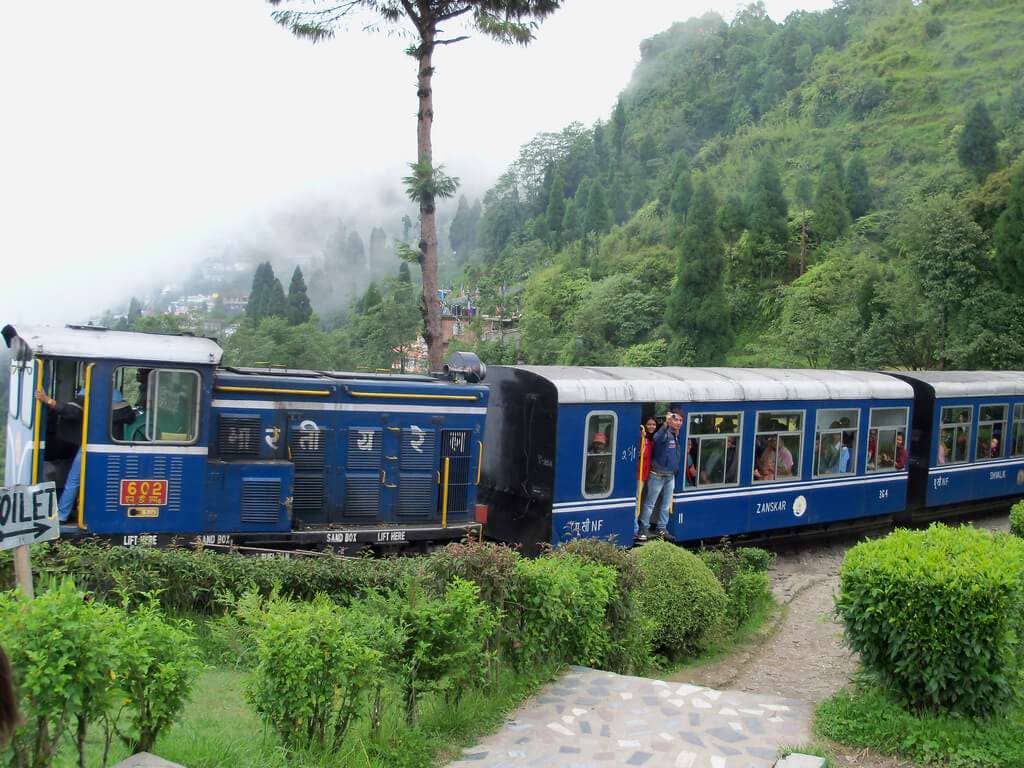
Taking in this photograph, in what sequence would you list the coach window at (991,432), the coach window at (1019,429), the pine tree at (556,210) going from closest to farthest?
the coach window at (991,432), the coach window at (1019,429), the pine tree at (556,210)

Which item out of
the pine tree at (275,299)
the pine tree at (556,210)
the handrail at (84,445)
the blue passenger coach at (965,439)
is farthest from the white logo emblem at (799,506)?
the pine tree at (556,210)

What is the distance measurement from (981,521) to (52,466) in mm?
18564

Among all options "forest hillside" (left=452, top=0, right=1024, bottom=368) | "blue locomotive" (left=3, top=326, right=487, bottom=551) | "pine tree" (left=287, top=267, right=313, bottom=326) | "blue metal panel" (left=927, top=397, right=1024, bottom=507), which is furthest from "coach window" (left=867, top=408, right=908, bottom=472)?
"pine tree" (left=287, top=267, right=313, bottom=326)

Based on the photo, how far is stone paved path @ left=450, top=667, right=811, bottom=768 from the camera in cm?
568

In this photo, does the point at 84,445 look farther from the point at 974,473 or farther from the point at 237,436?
the point at 974,473

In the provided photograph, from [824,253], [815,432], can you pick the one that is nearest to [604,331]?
[824,253]

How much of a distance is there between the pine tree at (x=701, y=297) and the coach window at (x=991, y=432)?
69.8 ft

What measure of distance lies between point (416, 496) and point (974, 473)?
12.8 metres

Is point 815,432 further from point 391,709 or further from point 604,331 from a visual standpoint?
point 604,331

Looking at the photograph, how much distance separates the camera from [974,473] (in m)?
18.4

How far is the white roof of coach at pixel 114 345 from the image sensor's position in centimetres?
893

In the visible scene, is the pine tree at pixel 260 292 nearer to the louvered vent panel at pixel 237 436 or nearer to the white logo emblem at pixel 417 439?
the white logo emblem at pixel 417 439

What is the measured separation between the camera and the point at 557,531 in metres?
11.9

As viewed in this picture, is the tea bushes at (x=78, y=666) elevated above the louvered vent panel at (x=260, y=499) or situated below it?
above
